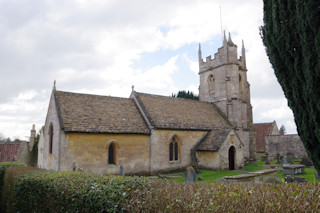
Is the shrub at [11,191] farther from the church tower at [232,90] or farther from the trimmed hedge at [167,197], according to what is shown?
the church tower at [232,90]

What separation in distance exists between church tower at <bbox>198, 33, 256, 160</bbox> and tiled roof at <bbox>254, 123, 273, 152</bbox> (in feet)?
38.6

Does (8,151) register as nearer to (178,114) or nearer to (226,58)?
(178,114)

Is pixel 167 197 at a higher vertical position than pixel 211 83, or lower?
lower

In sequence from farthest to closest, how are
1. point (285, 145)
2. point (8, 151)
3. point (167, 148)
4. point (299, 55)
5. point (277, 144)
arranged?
1. point (277, 144)
2. point (285, 145)
3. point (8, 151)
4. point (167, 148)
5. point (299, 55)

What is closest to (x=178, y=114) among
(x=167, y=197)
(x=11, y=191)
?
(x=11, y=191)

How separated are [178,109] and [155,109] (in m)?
3.03

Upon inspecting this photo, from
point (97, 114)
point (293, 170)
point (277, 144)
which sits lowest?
point (293, 170)

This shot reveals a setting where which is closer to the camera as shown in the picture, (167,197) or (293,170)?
(167,197)

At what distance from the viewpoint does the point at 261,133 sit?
1602 inches

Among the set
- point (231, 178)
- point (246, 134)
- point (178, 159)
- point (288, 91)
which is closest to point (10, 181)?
point (231, 178)

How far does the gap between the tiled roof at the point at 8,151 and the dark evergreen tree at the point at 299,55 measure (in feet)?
90.7

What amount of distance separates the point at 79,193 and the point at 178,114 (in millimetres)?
18567

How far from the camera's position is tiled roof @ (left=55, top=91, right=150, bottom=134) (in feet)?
57.7

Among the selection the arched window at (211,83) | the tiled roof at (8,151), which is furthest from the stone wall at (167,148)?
the tiled roof at (8,151)
